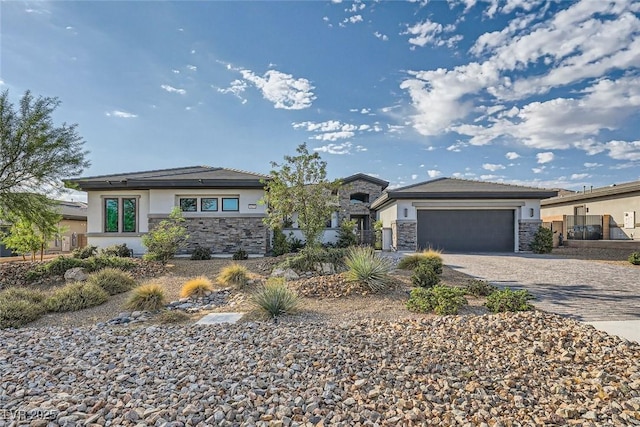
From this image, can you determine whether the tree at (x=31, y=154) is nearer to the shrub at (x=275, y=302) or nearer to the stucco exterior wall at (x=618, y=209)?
the shrub at (x=275, y=302)

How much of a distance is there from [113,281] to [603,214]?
80.3 feet

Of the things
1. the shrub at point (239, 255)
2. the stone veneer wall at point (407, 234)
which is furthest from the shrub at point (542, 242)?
the shrub at point (239, 255)

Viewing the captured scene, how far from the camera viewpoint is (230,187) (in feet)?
46.7

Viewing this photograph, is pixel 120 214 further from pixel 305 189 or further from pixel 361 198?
pixel 361 198

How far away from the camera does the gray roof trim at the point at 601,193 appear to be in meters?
17.1

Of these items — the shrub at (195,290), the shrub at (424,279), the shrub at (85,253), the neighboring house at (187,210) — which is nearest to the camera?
the shrub at (424,279)

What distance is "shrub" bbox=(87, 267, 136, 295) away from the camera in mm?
8289

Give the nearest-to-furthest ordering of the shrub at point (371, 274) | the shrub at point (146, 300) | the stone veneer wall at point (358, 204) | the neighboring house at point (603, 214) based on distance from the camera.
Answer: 1. the shrub at point (146, 300)
2. the shrub at point (371, 274)
3. the neighboring house at point (603, 214)
4. the stone veneer wall at point (358, 204)

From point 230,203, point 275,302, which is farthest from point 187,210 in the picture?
point 275,302

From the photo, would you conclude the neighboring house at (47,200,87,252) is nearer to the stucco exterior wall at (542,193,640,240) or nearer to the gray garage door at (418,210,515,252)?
the gray garage door at (418,210,515,252)

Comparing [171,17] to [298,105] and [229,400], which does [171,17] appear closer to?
[298,105]

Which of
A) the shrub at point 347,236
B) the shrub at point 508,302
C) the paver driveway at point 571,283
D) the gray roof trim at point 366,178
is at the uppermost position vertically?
the gray roof trim at point 366,178

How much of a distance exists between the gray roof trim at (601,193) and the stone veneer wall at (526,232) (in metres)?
5.36

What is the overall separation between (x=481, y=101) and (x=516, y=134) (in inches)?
158
